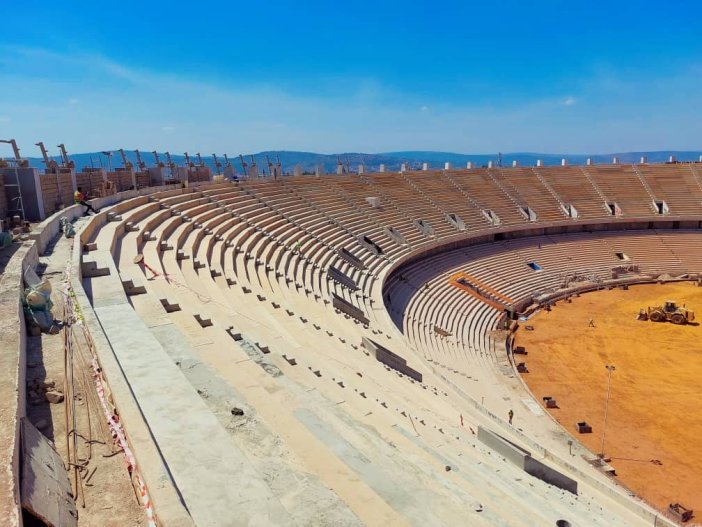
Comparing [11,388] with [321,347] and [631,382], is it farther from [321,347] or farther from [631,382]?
[631,382]

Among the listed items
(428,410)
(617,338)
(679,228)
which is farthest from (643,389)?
(679,228)

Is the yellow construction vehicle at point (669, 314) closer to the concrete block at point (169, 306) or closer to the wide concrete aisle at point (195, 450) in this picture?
the concrete block at point (169, 306)

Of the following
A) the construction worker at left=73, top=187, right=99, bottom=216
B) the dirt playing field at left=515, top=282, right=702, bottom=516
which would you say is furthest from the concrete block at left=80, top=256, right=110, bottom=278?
the dirt playing field at left=515, top=282, right=702, bottom=516

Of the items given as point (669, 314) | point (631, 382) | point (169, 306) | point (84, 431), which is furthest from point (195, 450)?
point (669, 314)

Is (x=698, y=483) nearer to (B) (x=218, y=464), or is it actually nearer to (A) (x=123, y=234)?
(B) (x=218, y=464)

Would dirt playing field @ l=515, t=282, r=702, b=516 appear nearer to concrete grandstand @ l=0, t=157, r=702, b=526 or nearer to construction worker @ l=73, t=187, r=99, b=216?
concrete grandstand @ l=0, t=157, r=702, b=526

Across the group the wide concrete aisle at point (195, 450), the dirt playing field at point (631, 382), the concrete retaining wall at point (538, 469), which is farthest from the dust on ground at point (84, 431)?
the dirt playing field at point (631, 382)
